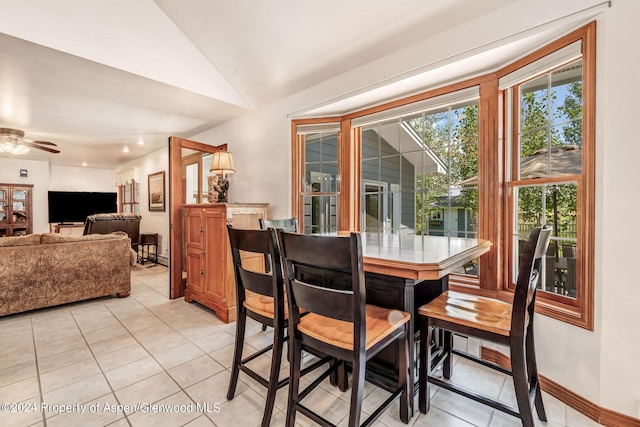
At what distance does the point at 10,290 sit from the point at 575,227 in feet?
16.9

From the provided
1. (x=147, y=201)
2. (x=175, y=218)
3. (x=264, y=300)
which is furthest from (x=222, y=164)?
(x=147, y=201)

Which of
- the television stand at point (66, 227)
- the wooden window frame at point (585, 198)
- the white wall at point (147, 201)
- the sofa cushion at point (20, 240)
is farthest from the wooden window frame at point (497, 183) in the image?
the television stand at point (66, 227)

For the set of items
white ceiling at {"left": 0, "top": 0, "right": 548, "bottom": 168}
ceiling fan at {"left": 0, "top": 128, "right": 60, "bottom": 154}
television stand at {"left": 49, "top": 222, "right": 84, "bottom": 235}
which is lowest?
television stand at {"left": 49, "top": 222, "right": 84, "bottom": 235}

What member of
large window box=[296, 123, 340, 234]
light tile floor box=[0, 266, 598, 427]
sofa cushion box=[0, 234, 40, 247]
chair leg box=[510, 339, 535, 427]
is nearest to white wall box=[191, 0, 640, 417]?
light tile floor box=[0, 266, 598, 427]

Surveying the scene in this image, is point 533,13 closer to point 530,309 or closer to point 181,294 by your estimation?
point 530,309

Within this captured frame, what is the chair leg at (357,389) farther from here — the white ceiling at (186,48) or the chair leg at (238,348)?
the white ceiling at (186,48)

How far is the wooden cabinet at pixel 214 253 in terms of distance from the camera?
3.01 meters

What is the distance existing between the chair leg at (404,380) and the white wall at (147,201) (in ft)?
17.0

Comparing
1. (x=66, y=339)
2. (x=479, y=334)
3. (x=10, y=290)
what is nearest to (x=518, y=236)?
(x=479, y=334)

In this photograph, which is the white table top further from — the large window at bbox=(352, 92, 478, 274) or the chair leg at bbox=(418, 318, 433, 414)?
the large window at bbox=(352, 92, 478, 274)

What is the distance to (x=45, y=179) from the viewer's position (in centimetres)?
714

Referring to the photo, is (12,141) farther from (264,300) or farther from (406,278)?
(406,278)

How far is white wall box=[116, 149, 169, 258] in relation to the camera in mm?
5828

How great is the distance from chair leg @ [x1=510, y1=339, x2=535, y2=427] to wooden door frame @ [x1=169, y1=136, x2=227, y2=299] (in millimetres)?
3695
